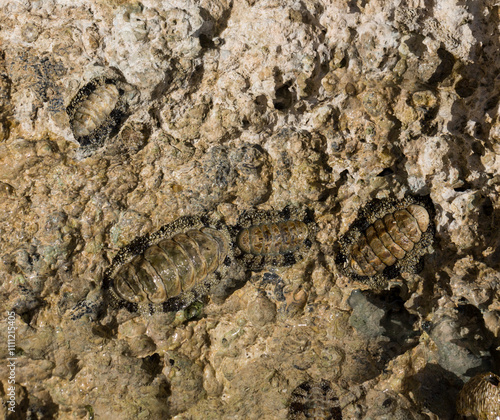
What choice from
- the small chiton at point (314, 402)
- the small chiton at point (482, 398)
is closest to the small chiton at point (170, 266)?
the small chiton at point (314, 402)

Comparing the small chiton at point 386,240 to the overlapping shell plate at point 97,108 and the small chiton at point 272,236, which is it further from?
the overlapping shell plate at point 97,108

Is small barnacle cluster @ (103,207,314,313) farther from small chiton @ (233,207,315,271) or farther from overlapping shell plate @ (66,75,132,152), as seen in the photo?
overlapping shell plate @ (66,75,132,152)

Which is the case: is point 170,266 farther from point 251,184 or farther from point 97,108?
point 97,108

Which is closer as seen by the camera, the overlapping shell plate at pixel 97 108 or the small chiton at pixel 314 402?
the overlapping shell plate at pixel 97 108

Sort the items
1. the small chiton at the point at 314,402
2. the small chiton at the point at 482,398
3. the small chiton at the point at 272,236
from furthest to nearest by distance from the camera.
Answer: the small chiton at the point at 314,402 → the small chiton at the point at 272,236 → the small chiton at the point at 482,398

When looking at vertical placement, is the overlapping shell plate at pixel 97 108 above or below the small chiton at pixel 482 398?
above

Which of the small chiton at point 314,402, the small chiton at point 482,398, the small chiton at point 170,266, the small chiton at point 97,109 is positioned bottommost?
the small chiton at point 314,402
